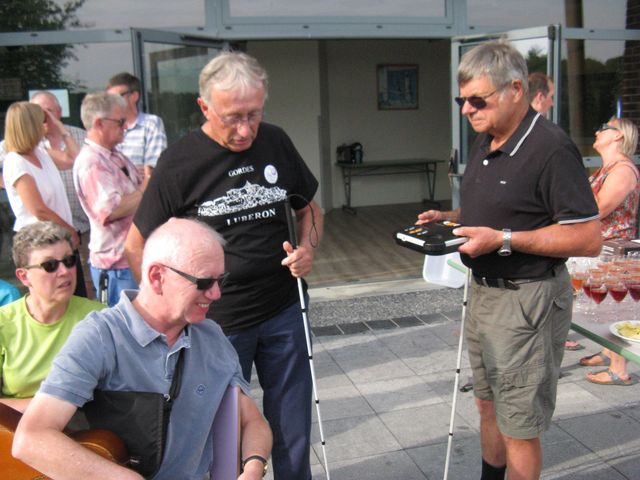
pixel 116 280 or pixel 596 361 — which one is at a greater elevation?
pixel 116 280

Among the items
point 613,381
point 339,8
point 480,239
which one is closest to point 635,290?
point 480,239

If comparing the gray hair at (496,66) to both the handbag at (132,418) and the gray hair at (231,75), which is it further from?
Result: the handbag at (132,418)

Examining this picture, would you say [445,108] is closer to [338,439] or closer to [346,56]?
[346,56]

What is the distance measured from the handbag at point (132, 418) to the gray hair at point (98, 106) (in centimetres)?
244

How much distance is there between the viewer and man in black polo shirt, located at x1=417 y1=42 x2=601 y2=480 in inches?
92.8

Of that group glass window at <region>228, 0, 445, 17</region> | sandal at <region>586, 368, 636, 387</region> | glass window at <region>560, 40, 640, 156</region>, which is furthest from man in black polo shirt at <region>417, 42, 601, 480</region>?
glass window at <region>560, 40, 640, 156</region>

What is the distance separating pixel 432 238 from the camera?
8.23 feet

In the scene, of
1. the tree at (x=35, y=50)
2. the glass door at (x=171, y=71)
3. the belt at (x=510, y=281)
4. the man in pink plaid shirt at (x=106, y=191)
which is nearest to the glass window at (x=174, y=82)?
the glass door at (x=171, y=71)

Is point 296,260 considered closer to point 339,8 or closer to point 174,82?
point 174,82

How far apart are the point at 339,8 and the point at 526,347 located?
198 inches

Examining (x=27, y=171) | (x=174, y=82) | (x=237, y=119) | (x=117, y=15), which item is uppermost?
(x=117, y=15)

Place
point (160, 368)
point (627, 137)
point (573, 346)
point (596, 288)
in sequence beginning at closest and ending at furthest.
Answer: point (160, 368)
point (596, 288)
point (627, 137)
point (573, 346)

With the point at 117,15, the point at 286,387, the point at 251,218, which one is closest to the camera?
the point at 251,218

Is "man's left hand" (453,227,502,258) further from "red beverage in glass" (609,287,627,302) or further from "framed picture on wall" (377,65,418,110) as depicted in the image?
"framed picture on wall" (377,65,418,110)
